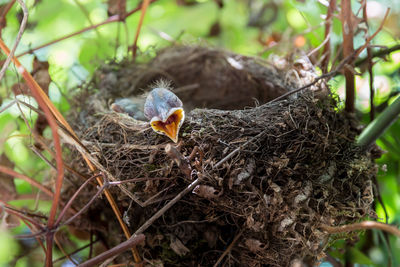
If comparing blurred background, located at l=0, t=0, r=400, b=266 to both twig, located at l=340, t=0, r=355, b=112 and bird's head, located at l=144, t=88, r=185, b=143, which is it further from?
bird's head, located at l=144, t=88, r=185, b=143

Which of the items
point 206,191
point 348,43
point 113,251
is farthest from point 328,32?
point 113,251

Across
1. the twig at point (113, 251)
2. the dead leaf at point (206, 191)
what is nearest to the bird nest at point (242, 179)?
the dead leaf at point (206, 191)

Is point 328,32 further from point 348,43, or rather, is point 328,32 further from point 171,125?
point 171,125

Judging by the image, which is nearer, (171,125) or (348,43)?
(171,125)

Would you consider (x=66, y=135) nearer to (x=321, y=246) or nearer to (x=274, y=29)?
(x=321, y=246)

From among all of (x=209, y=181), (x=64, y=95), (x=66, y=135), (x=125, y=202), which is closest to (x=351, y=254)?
(x=209, y=181)

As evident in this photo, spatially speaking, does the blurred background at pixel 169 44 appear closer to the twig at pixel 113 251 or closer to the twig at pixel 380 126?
the twig at pixel 380 126
